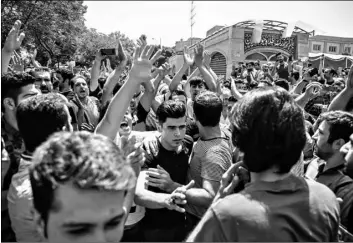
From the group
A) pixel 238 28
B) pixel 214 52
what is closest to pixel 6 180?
pixel 238 28

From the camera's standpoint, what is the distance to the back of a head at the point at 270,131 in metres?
1.20

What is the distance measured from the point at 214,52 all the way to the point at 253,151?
100ft

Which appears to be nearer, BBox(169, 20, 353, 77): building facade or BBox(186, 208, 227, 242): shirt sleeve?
BBox(186, 208, 227, 242): shirt sleeve

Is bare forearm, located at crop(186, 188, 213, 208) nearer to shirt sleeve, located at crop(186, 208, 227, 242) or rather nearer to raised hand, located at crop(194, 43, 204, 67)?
shirt sleeve, located at crop(186, 208, 227, 242)

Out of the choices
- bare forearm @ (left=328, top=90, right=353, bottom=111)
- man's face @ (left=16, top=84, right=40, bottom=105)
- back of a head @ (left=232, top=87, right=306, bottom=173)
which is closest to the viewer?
back of a head @ (left=232, top=87, right=306, bottom=173)

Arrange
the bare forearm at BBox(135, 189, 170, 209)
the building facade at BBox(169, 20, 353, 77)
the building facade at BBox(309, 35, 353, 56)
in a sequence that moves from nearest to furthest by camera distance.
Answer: the bare forearm at BBox(135, 189, 170, 209)
the building facade at BBox(169, 20, 353, 77)
the building facade at BBox(309, 35, 353, 56)

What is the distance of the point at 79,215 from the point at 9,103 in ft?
5.30

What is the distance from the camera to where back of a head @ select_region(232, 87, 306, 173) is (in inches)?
47.4

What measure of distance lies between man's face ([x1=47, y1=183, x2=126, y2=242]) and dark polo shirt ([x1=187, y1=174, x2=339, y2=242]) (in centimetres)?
36

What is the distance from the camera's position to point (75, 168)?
1087mm

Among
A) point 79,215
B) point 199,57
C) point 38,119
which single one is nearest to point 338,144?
point 79,215

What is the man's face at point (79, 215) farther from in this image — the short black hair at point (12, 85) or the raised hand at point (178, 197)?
the short black hair at point (12, 85)

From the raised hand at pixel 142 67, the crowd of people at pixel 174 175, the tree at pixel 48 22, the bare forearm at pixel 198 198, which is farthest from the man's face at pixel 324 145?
the tree at pixel 48 22

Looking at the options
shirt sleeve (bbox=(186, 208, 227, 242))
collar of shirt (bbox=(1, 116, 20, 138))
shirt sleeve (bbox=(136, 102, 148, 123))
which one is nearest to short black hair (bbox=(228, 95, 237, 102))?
shirt sleeve (bbox=(136, 102, 148, 123))
